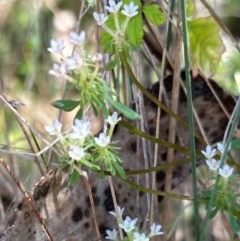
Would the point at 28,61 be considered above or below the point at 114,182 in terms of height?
below

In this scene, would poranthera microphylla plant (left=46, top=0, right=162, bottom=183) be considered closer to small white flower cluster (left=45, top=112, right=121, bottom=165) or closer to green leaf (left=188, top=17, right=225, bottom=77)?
small white flower cluster (left=45, top=112, right=121, bottom=165)

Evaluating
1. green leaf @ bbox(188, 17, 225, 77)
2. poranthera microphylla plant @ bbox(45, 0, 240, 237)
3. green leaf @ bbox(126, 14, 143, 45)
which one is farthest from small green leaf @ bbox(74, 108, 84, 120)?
green leaf @ bbox(188, 17, 225, 77)

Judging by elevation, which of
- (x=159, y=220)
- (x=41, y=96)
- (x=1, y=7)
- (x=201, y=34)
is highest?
(x=201, y=34)

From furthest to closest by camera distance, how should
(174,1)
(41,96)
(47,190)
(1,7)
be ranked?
1. (41,96)
2. (1,7)
3. (174,1)
4. (47,190)

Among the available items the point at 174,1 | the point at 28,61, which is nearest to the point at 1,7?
the point at 28,61

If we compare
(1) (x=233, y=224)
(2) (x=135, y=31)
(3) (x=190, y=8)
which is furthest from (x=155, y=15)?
(1) (x=233, y=224)

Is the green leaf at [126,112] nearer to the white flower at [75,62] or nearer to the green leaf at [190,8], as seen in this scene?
the white flower at [75,62]

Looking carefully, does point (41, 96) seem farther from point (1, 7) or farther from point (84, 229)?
point (84, 229)

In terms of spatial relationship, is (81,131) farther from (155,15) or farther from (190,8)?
(190,8)
